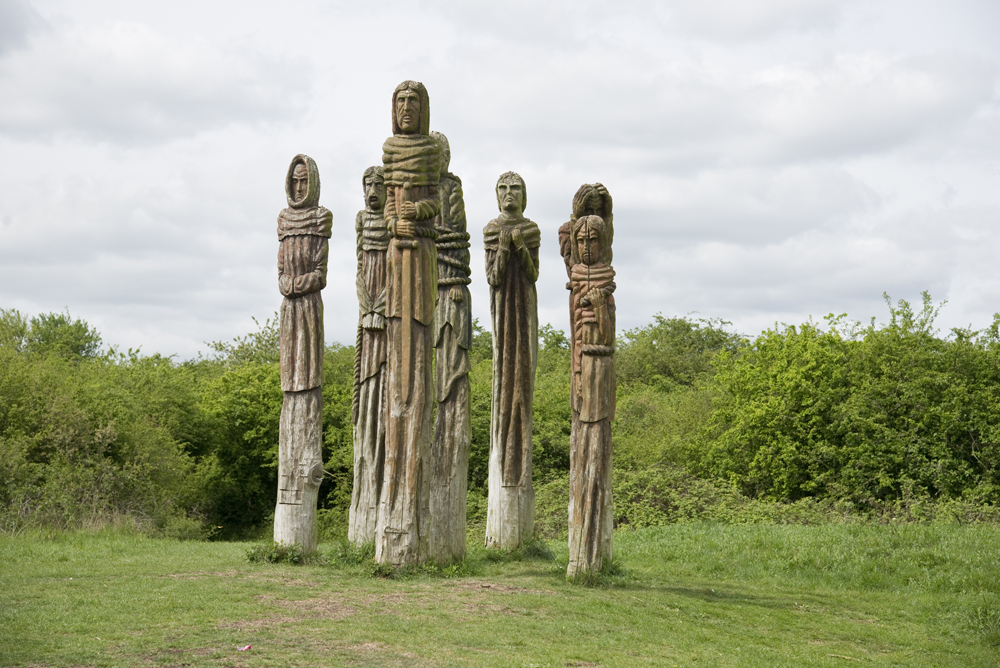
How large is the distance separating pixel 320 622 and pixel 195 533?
455 inches

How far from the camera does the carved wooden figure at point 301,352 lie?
12.3 m

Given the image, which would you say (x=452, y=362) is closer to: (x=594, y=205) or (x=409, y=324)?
(x=409, y=324)

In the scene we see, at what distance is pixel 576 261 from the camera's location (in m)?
11.4

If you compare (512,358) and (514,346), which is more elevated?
(514,346)

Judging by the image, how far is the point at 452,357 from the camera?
41.8 ft

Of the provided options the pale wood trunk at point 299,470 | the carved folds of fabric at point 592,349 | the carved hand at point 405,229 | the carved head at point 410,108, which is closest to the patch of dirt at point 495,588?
the carved folds of fabric at point 592,349

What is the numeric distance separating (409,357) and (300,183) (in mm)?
3306

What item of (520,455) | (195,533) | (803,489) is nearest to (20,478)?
(195,533)

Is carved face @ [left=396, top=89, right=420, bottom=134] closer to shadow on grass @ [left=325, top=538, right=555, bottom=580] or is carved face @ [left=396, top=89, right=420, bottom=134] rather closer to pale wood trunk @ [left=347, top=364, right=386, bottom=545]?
pale wood trunk @ [left=347, top=364, right=386, bottom=545]

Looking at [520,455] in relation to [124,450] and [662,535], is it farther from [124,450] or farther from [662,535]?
[124,450]

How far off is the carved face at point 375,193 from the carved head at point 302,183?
100 centimetres

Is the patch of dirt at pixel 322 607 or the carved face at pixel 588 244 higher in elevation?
the carved face at pixel 588 244

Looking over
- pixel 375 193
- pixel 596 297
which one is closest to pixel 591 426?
pixel 596 297

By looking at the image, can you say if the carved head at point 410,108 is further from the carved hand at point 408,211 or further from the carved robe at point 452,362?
the carved robe at point 452,362
